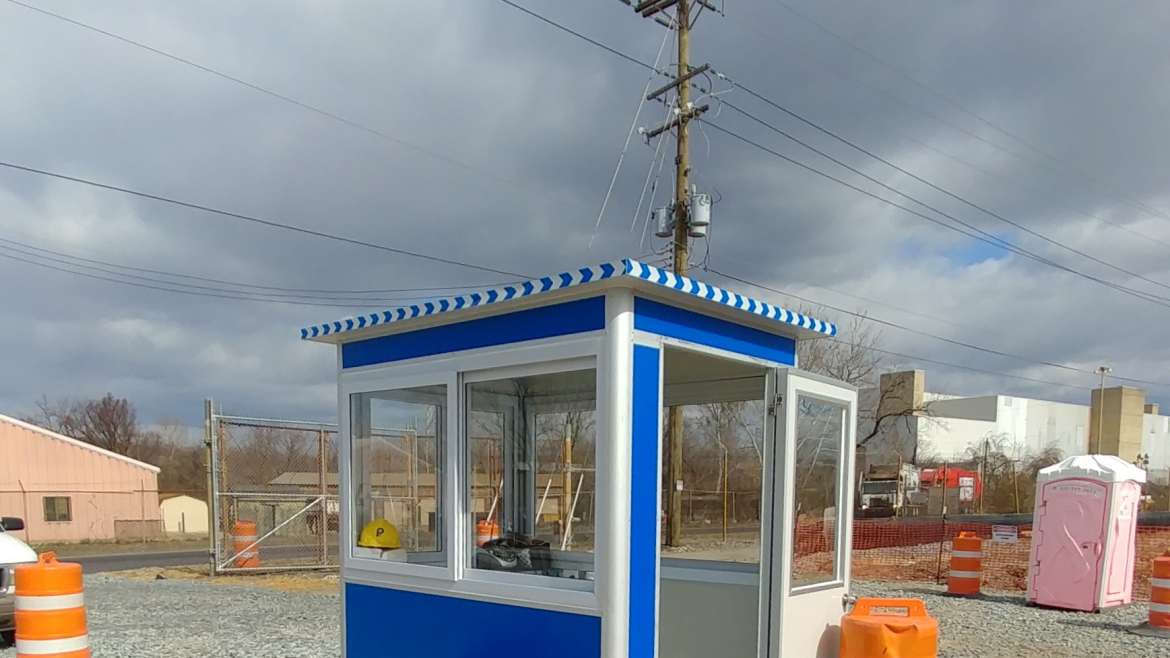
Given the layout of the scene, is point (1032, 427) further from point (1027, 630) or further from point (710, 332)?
point (710, 332)

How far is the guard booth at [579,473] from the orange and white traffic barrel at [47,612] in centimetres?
198

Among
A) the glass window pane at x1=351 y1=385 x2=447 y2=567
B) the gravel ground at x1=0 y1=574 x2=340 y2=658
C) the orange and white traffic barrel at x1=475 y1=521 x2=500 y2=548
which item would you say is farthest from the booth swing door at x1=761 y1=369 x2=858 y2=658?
the gravel ground at x1=0 y1=574 x2=340 y2=658

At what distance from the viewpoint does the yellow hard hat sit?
506cm

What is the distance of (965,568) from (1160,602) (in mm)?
2791

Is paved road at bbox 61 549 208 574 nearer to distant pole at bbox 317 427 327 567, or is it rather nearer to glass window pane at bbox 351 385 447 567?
distant pole at bbox 317 427 327 567

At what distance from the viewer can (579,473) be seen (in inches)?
179

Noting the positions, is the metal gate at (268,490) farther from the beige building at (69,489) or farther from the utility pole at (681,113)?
the beige building at (69,489)

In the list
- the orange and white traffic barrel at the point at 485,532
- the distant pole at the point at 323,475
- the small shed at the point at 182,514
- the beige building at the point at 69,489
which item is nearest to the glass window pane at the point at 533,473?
the orange and white traffic barrel at the point at 485,532

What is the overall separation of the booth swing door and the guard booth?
0.01m

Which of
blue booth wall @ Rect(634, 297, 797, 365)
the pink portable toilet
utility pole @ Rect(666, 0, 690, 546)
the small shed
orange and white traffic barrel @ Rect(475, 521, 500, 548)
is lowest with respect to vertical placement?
the small shed

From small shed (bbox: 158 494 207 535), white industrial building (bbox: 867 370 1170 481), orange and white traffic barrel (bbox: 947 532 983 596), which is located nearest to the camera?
orange and white traffic barrel (bbox: 947 532 983 596)

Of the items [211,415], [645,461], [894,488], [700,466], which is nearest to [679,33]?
[700,466]

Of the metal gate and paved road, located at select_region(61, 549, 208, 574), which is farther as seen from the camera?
paved road, located at select_region(61, 549, 208, 574)

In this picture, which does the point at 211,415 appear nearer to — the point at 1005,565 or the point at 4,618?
the point at 4,618
